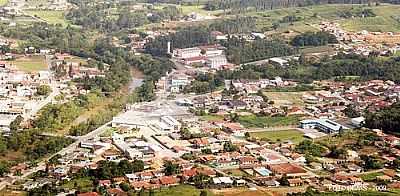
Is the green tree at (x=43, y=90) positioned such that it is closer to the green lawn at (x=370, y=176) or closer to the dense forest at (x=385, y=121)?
the dense forest at (x=385, y=121)

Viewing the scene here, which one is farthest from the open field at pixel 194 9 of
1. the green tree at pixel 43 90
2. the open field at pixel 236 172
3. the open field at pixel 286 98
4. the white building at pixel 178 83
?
the open field at pixel 236 172

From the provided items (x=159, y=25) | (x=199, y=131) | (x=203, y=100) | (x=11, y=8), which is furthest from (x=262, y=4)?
(x=199, y=131)

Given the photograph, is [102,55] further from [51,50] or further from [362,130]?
[362,130]

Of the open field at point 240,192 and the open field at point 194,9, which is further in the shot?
the open field at point 194,9

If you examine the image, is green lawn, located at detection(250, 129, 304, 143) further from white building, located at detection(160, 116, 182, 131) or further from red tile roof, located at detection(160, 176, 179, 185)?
red tile roof, located at detection(160, 176, 179, 185)

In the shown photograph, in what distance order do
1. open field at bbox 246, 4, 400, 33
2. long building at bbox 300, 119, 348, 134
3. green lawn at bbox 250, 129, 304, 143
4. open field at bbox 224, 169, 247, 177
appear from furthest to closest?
open field at bbox 246, 4, 400, 33 → long building at bbox 300, 119, 348, 134 → green lawn at bbox 250, 129, 304, 143 → open field at bbox 224, 169, 247, 177

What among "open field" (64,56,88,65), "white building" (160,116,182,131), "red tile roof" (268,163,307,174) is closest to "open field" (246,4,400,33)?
"open field" (64,56,88,65)
